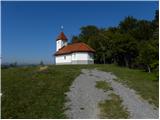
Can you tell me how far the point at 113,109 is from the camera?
9656 millimetres

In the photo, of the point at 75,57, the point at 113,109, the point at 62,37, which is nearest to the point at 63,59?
the point at 75,57

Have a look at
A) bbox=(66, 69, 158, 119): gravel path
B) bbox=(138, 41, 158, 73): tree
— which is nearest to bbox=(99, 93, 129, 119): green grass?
bbox=(66, 69, 158, 119): gravel path

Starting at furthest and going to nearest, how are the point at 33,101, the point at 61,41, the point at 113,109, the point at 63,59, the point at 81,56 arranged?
1. the point at 61,41
2. the point at 63,59
3. the point at 81,56
4. the point at 33,101
5. the point at 113,109

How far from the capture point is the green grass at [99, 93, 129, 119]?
29.1 ft

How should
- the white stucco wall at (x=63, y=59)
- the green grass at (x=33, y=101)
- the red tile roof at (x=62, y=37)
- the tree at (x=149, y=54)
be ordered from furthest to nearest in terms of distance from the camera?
the red tile roof at (x=62, y=37), the white stucco wall at (x=63, y=59), the tree at (x=149, y=54), the green grass at (x=33, y=101)

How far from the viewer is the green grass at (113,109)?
8.86 m

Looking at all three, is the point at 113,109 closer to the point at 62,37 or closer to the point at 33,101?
the point at 33,101

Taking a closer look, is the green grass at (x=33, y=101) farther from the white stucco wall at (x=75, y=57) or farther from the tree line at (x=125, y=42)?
the white stucco wall at (x=75, y=57)

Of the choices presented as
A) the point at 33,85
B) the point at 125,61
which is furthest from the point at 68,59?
the point at 33,85

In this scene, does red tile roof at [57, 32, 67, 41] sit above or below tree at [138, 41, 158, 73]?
above

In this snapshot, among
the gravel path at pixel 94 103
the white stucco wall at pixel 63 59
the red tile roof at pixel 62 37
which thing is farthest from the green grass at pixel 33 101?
the red tile roof at pixel 62 37

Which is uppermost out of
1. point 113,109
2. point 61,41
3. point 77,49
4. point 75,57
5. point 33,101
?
point 61,41

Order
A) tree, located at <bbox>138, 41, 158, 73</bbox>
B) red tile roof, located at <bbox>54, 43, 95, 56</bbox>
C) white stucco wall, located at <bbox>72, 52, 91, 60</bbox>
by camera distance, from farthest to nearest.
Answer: red tile roof, located at <bbox>54, 43, 95, 56</bbox>, white stucco wall, located at <bbox>72, 52, 91, 60</bbox>, tree, located at <bbox>138, 41, 158, 73</bbox>

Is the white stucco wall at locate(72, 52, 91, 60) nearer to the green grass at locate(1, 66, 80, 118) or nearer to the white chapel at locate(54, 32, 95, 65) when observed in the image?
the white chapel at locate(54, 32, 95, 65)
